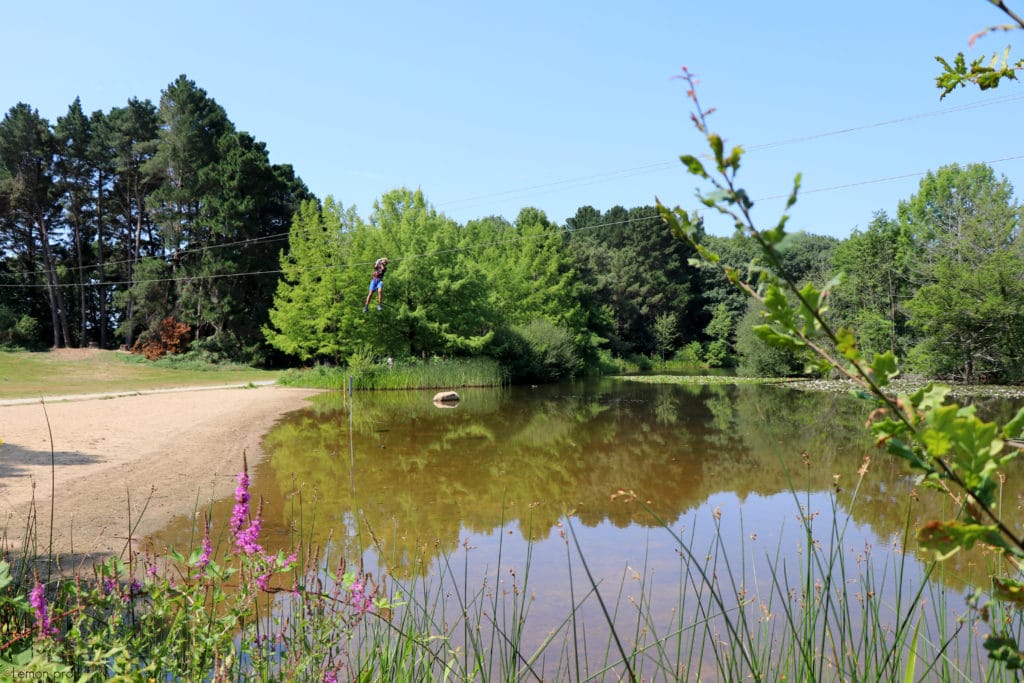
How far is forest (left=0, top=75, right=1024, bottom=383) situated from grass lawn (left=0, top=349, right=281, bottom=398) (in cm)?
175

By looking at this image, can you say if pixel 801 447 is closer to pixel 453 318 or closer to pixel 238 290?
pixel 453 318

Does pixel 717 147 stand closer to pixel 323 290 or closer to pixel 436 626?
pixel 436 626

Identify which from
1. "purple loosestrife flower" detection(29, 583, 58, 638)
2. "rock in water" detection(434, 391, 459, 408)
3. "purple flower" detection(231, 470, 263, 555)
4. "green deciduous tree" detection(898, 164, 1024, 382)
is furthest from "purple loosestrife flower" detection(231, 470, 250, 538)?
"green deciduous tree" detection(898, 164, 1024, 382)

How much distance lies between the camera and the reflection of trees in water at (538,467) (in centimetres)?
651

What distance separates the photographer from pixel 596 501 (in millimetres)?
7430

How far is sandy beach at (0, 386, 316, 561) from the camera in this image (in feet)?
18.9

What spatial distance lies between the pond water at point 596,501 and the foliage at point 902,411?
2.75 feet

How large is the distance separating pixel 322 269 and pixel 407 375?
18.9 feet

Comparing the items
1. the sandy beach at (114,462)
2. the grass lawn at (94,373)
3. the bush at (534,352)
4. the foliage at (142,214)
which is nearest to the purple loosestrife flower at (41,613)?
the sandy beach at (114,462)

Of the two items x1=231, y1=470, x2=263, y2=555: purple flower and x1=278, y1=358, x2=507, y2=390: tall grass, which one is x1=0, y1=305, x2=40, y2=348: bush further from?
x1=231, y1=470, x2=263, y2=555: purple flower

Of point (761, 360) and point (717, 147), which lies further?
point (761, 360)

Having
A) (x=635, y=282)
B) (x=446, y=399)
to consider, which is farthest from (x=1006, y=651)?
(x=635, y=282)

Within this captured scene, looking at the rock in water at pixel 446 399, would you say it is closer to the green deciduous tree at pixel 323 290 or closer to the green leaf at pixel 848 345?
the green deciduous tree at pixel 323 290

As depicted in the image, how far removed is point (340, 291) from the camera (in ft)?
82.6
